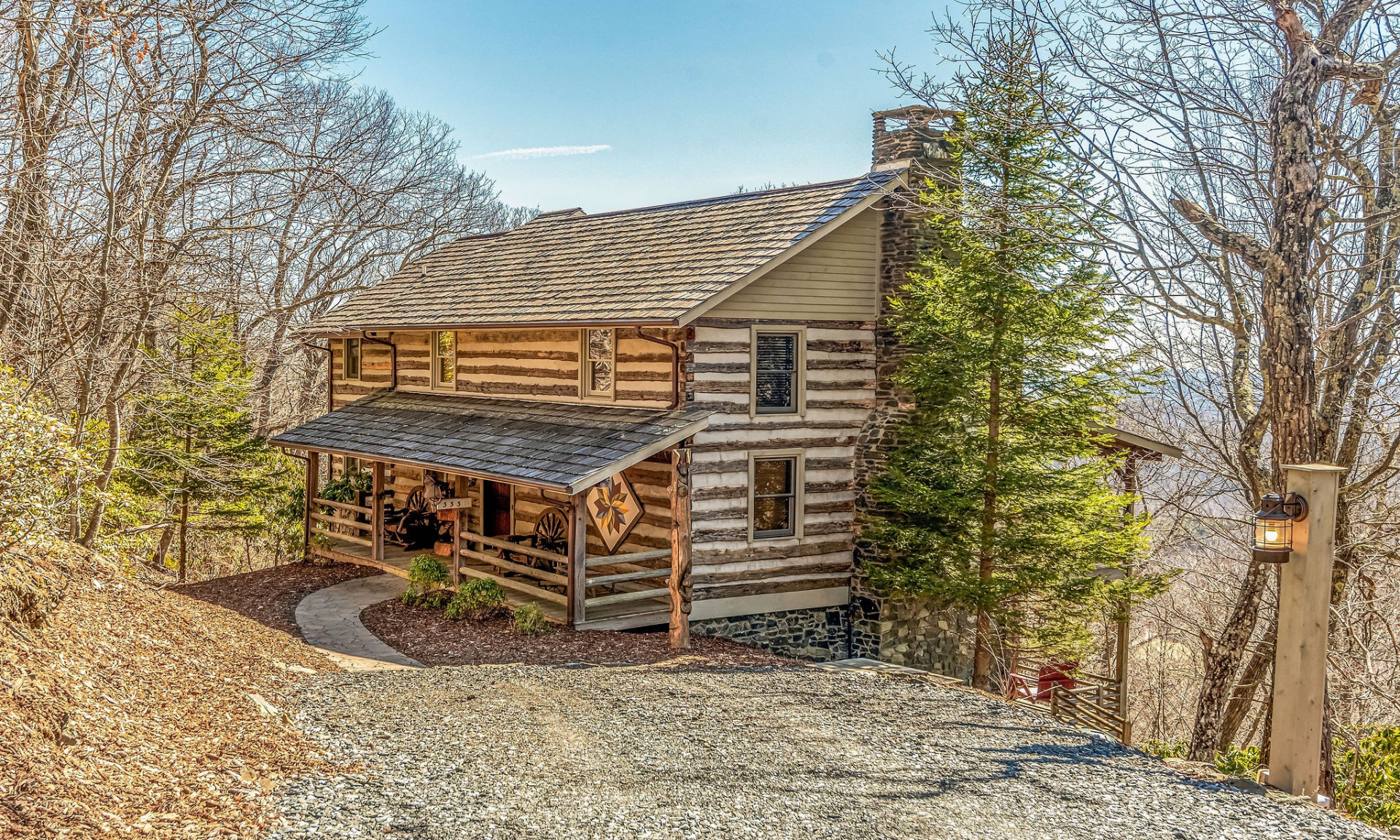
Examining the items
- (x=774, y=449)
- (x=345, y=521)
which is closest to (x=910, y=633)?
(x=774, y=449)

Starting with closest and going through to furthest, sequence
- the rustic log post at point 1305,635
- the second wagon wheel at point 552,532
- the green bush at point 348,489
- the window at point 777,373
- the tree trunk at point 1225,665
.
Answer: the rustic log post at point 1305,635, the tree trunk at point 1225,665, the window at point 777,373, the second wagon wheel at point 552,532, the green bush at point 348,489

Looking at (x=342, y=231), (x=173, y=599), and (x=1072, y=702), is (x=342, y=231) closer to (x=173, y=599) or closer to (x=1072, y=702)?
(x=173, y=599)

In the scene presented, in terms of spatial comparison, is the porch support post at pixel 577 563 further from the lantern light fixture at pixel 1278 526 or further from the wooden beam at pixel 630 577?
the lantern light fixture at pixel 1278 526

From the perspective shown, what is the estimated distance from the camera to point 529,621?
45.0ft

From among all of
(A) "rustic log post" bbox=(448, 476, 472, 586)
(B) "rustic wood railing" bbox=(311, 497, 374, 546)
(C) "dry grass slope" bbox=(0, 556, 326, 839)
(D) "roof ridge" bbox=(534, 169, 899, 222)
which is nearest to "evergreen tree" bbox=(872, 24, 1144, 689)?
(D) "roof ridge" bbox=(534, 169, 899, 222)

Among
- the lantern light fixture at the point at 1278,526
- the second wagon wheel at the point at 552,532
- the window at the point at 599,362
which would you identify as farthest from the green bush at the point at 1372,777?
the second wagon wheel at the point at 552,532

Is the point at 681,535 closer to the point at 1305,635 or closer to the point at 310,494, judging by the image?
the point at 1305,635

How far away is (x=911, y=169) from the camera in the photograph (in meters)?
15.8

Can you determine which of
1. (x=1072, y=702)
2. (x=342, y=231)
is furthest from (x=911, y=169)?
(x=342, y=231)

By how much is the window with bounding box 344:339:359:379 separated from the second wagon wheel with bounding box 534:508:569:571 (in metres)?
9.01

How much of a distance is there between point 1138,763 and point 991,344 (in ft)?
23.3

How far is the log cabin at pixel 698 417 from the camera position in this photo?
14258 mm

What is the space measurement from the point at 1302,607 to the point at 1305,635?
0.23 metres

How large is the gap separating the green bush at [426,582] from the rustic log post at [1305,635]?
38.8ft
